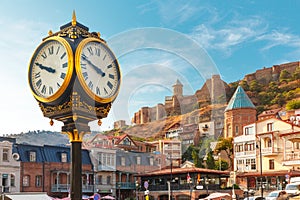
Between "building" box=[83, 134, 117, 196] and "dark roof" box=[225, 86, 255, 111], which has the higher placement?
"dark roof" box=[225, 86, 255, 111]

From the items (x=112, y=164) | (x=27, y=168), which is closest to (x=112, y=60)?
(x=27, y=168)

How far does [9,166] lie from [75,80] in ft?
128

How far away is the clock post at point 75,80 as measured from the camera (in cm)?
688

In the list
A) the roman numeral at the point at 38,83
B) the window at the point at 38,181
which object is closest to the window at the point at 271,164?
the window at the point at 38,181

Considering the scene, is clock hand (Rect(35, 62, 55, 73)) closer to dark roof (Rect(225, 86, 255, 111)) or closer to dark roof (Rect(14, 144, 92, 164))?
dark roof (Rect(14, 144, 92, 164))

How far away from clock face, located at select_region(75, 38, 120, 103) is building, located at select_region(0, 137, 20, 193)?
37.5m

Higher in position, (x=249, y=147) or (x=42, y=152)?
(x=249, y=147)

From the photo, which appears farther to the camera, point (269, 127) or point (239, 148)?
point (239, 148)

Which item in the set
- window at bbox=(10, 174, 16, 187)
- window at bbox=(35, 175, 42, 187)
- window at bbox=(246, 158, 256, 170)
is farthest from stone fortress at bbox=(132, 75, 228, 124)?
window at bbox=(246, 158, 256, 170)

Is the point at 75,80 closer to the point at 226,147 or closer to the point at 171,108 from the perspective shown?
the point at 171,108

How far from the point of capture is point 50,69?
23.3ft

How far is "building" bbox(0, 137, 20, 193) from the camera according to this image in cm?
4288

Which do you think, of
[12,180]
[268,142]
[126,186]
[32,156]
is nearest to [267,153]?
[268,142]

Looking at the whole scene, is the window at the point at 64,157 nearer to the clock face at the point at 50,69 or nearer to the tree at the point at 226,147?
the tree at the point at 226,147
